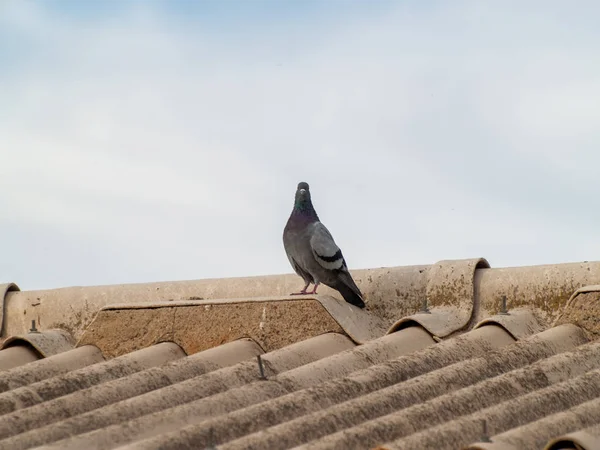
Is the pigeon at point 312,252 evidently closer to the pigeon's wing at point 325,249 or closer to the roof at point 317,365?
the pigeon's wing at point 325,249

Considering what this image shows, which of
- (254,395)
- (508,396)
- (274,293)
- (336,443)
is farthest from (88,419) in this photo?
(274,293)

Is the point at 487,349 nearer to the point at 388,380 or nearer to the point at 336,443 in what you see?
the point at 388,380

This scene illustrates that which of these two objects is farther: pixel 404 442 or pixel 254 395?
pixel 254 395

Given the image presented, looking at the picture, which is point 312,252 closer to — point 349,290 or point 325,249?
point 325,249

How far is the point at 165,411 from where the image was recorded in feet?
13.8

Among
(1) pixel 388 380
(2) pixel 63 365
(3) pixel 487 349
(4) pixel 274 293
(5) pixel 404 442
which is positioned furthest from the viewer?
(4) pixel 274 293

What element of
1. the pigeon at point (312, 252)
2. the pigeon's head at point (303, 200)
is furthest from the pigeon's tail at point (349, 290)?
the pigeon's head at point (303, 200)

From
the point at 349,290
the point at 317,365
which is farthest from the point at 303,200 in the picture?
the point at 317,365

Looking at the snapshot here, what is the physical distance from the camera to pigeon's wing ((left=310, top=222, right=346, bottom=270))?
647 cm

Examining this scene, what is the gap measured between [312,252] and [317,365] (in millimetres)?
1887

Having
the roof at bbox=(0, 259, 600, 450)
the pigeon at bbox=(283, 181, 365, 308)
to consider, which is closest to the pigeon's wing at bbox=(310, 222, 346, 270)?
the pigeon at bbox=(283, 181, 365, 308)

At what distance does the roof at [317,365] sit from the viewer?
3.85 meters

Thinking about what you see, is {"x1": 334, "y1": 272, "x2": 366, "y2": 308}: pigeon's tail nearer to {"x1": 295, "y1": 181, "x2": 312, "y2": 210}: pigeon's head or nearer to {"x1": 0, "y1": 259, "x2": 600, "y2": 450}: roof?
{"x1": 0, "y1": 259, "x2": 600, "y2": 450}: roof

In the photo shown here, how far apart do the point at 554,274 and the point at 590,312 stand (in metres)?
0.62
